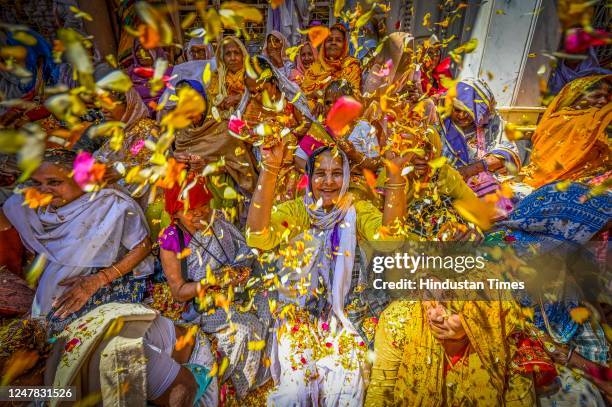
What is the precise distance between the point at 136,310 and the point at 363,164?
2.01 meters

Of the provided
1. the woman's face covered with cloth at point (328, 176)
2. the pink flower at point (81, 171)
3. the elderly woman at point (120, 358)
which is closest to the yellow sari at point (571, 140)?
the woman's face covered with cloth at point (328, 176)

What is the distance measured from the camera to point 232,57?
3.95 m

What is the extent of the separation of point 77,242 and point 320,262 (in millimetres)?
1856

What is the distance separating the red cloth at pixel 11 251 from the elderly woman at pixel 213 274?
1.13 metres

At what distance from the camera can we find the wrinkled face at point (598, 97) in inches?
125

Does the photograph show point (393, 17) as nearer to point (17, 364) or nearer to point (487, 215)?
point (487, 215)

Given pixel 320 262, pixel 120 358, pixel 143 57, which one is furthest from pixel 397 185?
pixel 143 57

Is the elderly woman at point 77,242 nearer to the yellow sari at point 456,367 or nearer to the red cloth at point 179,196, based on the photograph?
the red cloth at point 179,196

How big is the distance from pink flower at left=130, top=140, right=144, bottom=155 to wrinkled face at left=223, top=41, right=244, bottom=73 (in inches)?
50.3

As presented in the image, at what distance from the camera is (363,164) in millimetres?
3014

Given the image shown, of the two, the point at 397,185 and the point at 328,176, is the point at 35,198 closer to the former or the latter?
the point at 328,176

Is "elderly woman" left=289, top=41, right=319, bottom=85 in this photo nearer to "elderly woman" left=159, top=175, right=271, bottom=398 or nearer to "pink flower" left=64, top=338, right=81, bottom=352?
"elderly woman" left=159, top=175, right=271, bottom=398

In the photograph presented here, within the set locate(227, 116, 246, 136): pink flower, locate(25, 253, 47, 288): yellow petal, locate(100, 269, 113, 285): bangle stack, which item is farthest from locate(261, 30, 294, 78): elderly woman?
locate(25, 253, 47, 288): yellow petal

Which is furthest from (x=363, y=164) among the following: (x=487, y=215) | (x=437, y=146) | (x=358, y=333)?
(x=358, y=333)
